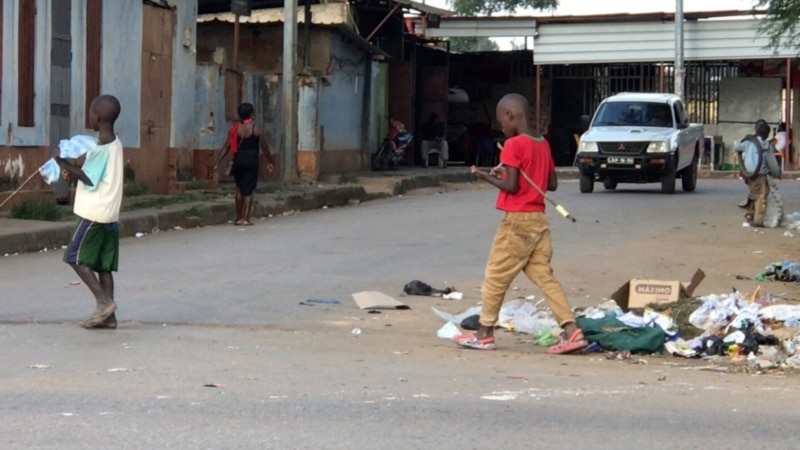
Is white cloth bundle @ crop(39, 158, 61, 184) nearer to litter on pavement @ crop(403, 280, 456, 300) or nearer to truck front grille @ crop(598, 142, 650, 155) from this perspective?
litter on pavement @ crop(403, 280, 456, 300)

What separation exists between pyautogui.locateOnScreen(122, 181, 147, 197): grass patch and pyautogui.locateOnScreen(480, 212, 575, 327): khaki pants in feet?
41.3

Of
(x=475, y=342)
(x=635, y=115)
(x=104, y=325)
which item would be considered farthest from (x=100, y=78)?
(x=475, y=342)

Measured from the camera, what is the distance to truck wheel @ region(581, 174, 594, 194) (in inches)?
1031

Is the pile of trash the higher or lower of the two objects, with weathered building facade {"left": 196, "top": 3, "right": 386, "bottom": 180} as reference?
lower

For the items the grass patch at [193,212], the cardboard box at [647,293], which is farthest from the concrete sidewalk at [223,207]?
the cardboard box at [647,293]

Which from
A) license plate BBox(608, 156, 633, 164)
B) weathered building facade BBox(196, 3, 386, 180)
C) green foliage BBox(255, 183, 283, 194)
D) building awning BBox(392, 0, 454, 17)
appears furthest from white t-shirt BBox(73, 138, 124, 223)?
building awning BBox(392, 0, 454, 17)

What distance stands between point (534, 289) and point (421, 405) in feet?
18.7

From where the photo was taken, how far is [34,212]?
16.6 metres

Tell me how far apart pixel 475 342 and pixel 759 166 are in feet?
34.7

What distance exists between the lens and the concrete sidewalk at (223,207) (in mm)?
15156

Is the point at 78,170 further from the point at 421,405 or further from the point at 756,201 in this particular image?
the point at 756,201

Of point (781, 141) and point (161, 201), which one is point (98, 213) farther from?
point (781, 141)

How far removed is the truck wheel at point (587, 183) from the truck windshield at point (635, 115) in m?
1.22

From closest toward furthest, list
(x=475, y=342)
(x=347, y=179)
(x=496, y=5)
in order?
(x=475, y=342)
(x=347, y=179)
(x=496, y=5)
